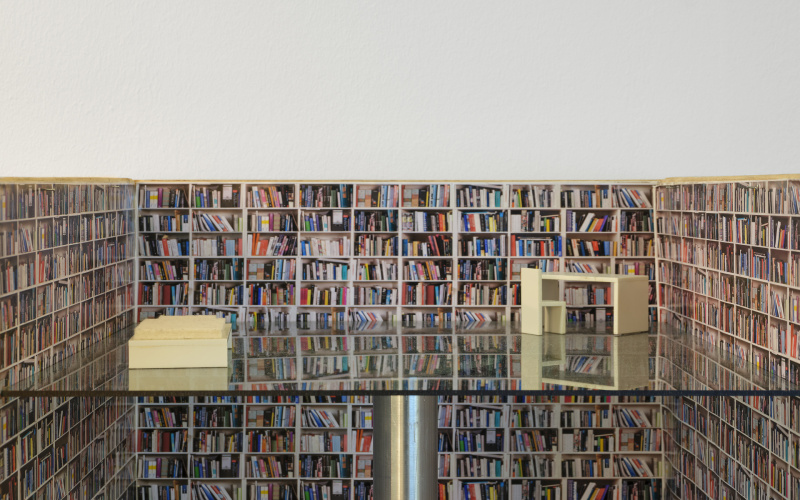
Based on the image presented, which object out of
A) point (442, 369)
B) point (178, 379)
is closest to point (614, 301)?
point (442, 369)

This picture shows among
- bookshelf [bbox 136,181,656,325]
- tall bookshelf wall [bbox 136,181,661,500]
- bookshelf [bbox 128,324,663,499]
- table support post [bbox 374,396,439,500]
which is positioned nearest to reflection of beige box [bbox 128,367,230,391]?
table support post [bbox 374,396,439,500]

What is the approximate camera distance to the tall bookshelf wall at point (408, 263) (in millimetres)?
7965

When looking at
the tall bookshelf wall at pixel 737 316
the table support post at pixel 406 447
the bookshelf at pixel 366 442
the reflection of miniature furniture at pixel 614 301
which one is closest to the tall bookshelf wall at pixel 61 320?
the bookshelf at pixel 366 442

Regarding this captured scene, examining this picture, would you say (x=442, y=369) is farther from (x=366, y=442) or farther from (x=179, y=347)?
(x=366, y=442)

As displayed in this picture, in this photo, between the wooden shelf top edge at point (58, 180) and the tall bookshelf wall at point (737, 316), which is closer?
the wooden shelf top edge at point (58, 180)

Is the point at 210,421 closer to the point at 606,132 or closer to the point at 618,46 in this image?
the point at 606,132

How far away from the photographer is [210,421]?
7.82m

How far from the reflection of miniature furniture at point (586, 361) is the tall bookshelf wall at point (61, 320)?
3339mm

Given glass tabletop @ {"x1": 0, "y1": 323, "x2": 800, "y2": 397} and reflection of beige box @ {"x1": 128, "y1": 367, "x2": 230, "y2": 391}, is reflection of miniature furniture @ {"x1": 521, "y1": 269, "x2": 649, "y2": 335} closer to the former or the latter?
glass tabletop @ {"x1": 0, "y1": 323, "x2": 800, "y2": 397}

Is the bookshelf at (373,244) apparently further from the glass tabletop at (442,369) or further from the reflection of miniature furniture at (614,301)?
the glass tabletop at (442,369)

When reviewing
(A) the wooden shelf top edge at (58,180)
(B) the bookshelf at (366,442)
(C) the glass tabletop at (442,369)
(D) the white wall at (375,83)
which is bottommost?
(B) the bookshelf at (366,442)

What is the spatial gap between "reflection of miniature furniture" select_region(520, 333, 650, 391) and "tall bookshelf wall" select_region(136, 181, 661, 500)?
116cm

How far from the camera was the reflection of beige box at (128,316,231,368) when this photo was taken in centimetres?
553

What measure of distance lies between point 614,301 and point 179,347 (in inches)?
156
